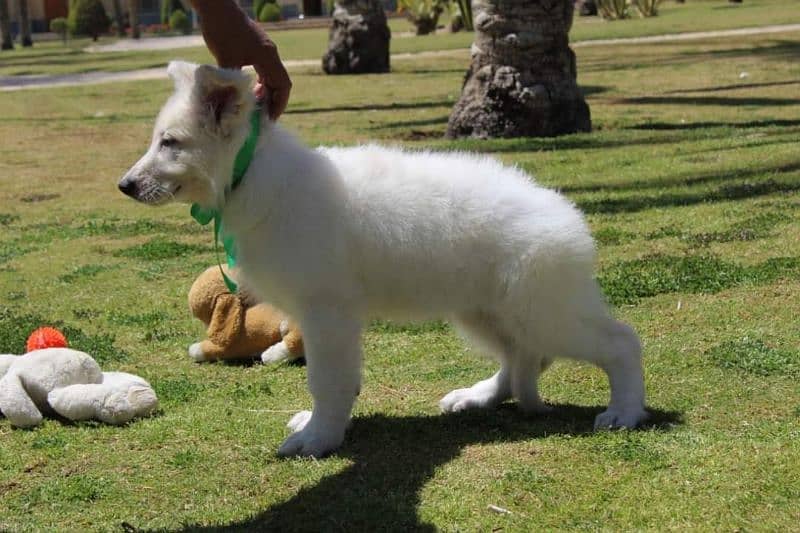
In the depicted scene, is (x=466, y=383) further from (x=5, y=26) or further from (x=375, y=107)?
(x=5, y=26)

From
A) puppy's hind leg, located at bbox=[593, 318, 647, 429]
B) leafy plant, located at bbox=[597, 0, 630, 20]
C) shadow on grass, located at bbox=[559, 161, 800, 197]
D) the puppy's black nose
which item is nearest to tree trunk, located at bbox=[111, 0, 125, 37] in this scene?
leafy plant, located at bbox=[597, 0, 630, 20]

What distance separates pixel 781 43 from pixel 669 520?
24.4 m

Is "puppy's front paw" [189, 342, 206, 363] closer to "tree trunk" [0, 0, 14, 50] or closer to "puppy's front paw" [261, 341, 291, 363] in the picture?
"puppy's front paw" [261, 341, 291, 363]

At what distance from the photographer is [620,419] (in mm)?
4961

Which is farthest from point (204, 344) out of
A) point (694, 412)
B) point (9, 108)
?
point (9, 108)

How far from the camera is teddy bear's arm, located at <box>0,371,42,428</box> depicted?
212 inches

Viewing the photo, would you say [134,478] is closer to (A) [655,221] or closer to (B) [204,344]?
(B) [204,344]

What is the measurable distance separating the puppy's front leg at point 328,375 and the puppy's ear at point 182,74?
105cm

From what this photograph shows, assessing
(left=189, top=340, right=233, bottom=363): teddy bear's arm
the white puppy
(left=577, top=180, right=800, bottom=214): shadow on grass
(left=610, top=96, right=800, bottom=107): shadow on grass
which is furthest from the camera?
(left=610, top=96, right=800, bottom=107): shadow on grass

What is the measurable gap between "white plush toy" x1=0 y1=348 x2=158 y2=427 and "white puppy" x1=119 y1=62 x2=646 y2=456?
951 millimetres

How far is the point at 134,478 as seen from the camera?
4.75 metres

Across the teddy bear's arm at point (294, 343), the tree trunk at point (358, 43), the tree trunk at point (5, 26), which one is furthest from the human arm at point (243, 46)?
the tree trunk at point (5, 26)

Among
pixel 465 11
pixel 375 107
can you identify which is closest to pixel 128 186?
pixel 375 107

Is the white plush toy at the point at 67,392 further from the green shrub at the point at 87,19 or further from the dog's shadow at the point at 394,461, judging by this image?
the green shrub at the point at 87,19
